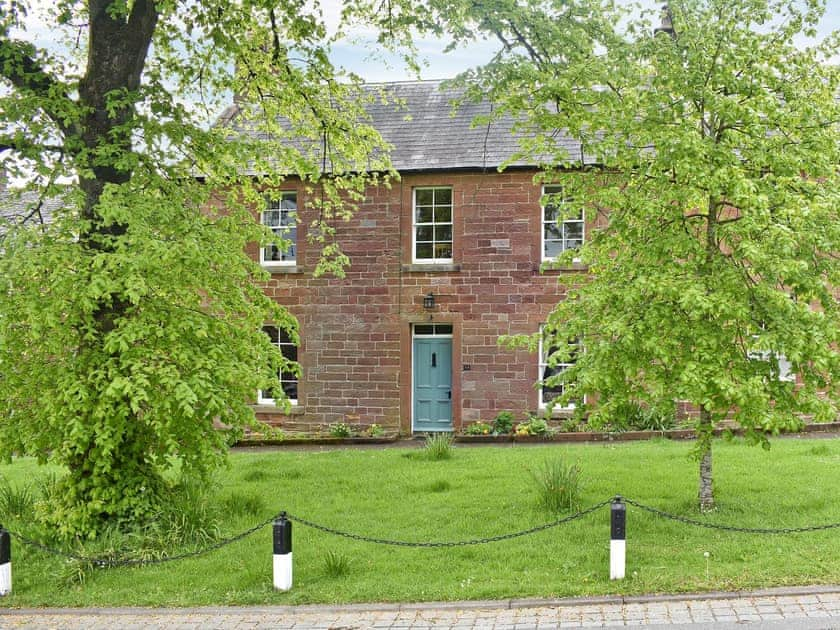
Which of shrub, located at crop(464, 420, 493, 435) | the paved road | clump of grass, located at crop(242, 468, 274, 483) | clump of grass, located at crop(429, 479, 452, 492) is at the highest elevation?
shrub, located at crop(464, 420, 493, 435)

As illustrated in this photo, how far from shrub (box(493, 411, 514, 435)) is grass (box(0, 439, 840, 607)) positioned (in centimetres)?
464

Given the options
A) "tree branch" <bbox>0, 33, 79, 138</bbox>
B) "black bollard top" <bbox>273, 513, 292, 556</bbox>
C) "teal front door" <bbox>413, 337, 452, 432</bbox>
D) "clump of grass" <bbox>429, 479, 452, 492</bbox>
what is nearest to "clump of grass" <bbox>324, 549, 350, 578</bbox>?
"black bollard top" <bbox>273, 513, 292, 556</bbox>

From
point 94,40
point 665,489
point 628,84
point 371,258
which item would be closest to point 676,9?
point 628,84

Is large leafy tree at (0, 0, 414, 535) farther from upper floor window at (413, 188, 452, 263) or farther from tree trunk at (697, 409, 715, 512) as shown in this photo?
upper floor window at (413, 188, 452, 263)

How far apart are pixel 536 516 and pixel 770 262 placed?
403 centimetres

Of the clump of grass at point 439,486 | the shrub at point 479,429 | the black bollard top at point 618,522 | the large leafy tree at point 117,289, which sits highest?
the large leafy tree at point 117,289

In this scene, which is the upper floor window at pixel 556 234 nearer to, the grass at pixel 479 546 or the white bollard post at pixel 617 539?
the grass at pixel 479 546

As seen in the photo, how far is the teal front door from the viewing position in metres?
20.0

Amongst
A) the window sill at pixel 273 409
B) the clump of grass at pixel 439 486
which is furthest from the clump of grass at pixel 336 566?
the window sill at pixel 273 409

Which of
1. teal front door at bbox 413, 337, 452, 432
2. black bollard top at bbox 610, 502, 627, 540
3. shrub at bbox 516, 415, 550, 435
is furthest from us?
teal front door at bbox 413, 337, 452, 432

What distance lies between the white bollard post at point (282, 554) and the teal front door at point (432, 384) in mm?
11595

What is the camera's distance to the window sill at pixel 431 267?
63.8ft

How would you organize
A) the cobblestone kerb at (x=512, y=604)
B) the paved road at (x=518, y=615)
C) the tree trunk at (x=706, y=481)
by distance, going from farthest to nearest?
the tree trunk at (x=706, y=481) → the cobblestone kerb at (x=512, y=604) → the paved road at (x=518, y=615)

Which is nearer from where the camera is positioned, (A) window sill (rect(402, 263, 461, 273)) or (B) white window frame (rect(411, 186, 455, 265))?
(A) window sill (rect(402, 263, 461, 273))
